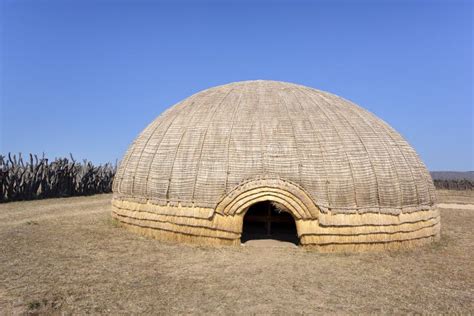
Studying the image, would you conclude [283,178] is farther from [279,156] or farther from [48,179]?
[48,179]

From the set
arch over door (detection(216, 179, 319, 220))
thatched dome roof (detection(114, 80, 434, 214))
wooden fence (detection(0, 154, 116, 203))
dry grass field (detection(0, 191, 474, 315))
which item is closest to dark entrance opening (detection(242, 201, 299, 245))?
arch over door (detection(216, 179, 319, 220))

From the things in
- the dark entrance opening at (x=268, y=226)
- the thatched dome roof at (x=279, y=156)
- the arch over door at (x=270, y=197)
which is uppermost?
the thatched dome roof at (x=279, y=156)

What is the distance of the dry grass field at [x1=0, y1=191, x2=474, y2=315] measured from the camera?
23.7 feet

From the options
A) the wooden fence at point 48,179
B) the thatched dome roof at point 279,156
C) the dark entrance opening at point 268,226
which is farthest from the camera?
the wooden fence at point 48,179

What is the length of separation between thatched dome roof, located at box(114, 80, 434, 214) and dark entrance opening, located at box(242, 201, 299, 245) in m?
1.69

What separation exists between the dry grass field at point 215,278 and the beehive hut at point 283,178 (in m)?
0.59

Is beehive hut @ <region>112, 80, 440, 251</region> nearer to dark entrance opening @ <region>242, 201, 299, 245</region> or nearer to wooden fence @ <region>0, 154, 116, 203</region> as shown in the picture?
dark entrance opening @ <region>242, 201, 299, 245</region>

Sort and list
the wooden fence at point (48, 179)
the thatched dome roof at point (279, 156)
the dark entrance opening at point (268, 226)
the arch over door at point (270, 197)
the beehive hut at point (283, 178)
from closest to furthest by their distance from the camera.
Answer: the arch over door at point (270, 197)
the beehive hut at point (283, 178)
the thatched dome roof at point (279, 156)
the dark entrance opening at point (268, 226)
the wooden fence at point (48, 179)

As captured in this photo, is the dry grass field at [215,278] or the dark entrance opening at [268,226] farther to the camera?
the dark entrance opening at [268,226]

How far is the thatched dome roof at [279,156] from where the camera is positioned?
11.1 metres

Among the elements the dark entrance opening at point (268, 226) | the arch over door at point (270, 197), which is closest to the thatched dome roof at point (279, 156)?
the arch over door at point (270, 197)

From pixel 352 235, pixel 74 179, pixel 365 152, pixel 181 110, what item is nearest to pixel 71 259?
pixel 181 110

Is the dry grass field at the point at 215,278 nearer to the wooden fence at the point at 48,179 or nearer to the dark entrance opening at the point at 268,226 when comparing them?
the dark entrance opening at the point at 268,226

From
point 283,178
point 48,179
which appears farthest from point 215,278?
point 48,179
